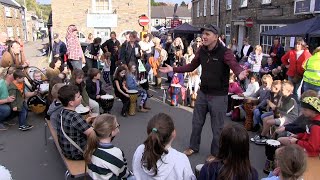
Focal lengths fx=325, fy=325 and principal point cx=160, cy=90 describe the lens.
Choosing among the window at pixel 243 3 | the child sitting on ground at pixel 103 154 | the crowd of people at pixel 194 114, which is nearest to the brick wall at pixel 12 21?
the window at pixel 243 3

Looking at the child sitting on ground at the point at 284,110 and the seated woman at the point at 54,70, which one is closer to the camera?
the child sitting on ground at the point at 284,110

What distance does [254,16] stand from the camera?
56.6 feet

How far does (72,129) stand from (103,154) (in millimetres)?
832

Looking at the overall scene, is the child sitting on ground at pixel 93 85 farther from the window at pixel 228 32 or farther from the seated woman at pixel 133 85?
the window at pixel 228 32

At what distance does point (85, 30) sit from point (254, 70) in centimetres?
1367

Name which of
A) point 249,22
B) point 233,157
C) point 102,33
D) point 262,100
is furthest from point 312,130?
point 102,33

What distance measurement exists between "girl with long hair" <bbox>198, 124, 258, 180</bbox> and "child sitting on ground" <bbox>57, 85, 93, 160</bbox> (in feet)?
5.71

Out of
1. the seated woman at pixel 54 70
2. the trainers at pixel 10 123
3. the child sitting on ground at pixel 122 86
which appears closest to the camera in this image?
the trainers at pixel 10 123

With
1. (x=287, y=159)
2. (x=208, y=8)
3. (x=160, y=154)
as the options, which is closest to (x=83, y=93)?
(x=160, y=154)

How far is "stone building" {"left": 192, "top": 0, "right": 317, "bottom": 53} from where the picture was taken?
13.8m

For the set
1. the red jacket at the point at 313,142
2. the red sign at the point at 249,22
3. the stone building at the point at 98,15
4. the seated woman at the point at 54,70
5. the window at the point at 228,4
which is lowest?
the red jacket at the point at 313,142

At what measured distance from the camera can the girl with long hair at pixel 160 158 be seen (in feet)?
9.11

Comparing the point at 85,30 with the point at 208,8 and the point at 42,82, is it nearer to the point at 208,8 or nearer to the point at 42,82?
the point at 208,8

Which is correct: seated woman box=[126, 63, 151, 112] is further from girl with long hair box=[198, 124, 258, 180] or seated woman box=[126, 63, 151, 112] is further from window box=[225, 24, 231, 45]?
window box=[225, 24, 231, 45]
